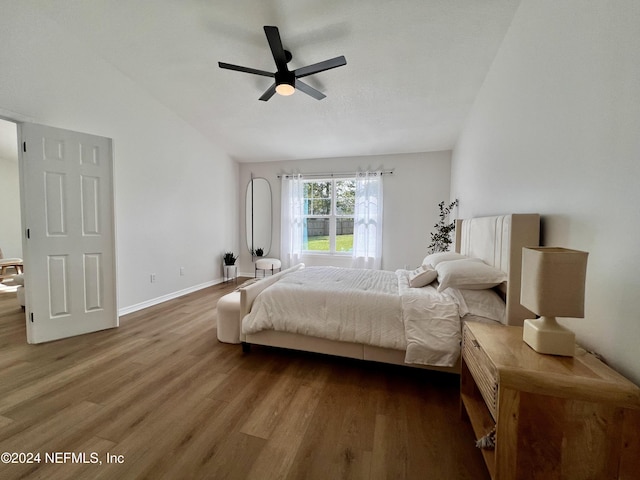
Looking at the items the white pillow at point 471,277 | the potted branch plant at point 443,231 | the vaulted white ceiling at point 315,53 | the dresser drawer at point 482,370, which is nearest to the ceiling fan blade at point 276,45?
the vaulted white ceiling at point 315,53

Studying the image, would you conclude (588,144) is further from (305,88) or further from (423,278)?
(305,88)

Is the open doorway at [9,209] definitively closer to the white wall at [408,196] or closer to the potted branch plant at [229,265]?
the potted branch plant at [229,265]

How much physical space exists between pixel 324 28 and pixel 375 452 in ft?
10.4

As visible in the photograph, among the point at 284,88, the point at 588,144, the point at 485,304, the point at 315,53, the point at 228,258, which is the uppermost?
the point at 315,53

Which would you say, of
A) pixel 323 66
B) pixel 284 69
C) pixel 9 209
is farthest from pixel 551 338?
pixel 9 209

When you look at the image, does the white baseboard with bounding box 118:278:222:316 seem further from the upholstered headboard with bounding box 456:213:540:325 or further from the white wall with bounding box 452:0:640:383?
the white wall with bounding box 452:0:640:383

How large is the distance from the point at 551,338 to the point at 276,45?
257 centimetres

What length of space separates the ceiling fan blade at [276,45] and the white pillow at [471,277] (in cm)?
221

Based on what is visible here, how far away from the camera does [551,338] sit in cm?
99

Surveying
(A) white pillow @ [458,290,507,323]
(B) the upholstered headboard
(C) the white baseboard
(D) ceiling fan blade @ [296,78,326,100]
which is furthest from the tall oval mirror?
(A) white pillow @ [458,290,507,323]

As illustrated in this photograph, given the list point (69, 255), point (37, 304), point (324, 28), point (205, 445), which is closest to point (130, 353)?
point (37, 304)

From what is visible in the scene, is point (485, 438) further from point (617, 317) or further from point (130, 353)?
point (130, 353)

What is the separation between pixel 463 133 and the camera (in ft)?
11.6

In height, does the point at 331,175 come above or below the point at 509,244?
above
